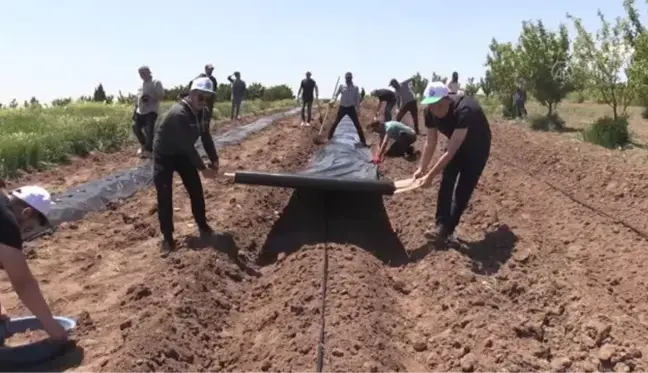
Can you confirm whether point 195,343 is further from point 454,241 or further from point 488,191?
point 488,191

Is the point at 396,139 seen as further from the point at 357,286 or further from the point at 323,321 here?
the point at 323,321

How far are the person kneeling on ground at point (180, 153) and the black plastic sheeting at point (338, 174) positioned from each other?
505 mm

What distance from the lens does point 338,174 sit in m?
8.93

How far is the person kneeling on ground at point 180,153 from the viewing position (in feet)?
20.5

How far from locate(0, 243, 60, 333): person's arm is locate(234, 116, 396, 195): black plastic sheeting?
3.17 metres

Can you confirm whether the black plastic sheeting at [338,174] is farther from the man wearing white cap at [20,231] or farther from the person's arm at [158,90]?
the man wearing white cap at [20,231]

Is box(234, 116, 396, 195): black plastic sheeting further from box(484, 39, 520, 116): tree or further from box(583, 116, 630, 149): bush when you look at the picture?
box(484, 39, 520, 116): tree

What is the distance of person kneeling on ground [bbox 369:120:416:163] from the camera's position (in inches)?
423

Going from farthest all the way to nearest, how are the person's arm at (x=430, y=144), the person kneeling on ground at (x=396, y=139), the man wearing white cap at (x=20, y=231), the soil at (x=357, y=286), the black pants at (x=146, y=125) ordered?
1. the black pants at (x=146, y=125)
2. the person kneeling on ground at (x=396, y=139)
3. the person's arm at (x=430, y=144)
4. the soil at (x=357, y=286)
5. the man wearing white cap at (x=20, y=231)

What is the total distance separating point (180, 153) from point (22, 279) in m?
2.73

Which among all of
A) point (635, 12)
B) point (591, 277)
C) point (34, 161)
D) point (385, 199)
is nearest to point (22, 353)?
point (591, 277)

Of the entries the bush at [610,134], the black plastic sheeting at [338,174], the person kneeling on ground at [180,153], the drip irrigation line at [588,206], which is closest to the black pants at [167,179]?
the person kneeling on ground at [180,153]

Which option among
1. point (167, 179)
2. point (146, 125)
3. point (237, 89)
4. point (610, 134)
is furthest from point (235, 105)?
point (167, 179)

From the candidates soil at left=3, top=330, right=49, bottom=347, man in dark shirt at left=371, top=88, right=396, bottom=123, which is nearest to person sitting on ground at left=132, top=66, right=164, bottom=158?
man in dark shirt at left=371, top=88, right=396, bottom=123
